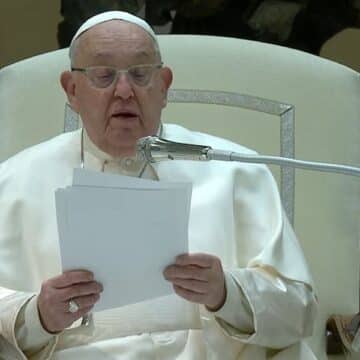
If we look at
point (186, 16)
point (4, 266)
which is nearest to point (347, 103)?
point (4, 266)

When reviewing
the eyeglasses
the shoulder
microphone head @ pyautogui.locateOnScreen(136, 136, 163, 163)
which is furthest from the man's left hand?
the shoulder

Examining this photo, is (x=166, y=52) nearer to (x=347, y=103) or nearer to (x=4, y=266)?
(x=347, y=103)

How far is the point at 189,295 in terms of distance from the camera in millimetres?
2180

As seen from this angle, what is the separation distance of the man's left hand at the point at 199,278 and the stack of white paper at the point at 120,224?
25 millimetres

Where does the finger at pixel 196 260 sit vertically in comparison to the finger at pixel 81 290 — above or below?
above

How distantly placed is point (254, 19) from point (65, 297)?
2.94 meters

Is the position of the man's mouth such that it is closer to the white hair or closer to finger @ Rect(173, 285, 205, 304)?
the white hair

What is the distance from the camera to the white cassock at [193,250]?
2.37m

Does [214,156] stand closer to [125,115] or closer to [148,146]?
[148,146]

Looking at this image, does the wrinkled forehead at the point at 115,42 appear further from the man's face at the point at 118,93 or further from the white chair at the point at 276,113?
the white chair at the point at 276,113

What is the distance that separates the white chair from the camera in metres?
3.10


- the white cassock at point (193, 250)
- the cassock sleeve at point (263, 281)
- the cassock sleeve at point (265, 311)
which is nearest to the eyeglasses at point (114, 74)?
the white cassock at point (193, 250)

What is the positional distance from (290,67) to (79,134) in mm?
845

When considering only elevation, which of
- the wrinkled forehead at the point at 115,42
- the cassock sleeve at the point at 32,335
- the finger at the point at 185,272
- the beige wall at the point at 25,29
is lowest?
the cassock sleeve at the point at 32,335
